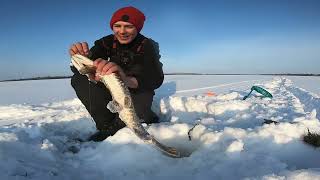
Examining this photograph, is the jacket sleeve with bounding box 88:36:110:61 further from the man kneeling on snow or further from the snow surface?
the snow surface

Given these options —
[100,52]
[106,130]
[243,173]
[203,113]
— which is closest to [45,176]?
[243,173]

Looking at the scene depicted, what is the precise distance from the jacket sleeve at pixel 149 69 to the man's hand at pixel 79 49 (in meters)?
0.77

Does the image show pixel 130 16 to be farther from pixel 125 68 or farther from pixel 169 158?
pixel 169 158

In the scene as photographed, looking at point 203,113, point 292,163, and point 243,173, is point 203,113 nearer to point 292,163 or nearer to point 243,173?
point 292,163

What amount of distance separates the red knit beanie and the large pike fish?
4.83 feet

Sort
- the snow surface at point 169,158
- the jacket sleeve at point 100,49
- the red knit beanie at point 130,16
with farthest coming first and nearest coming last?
the jacket sleeve at point 100,49 < the red knit beanie at point 130,16 < the snow surface at point 169,158

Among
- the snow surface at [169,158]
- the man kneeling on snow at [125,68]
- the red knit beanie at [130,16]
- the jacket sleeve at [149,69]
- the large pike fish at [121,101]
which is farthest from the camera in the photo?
the red knit beanie at [130,16]

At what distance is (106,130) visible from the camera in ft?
15.9

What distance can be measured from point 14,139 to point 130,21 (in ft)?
7.44

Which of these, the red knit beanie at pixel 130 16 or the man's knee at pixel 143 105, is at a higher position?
the red knit beanie at pixel 130 16

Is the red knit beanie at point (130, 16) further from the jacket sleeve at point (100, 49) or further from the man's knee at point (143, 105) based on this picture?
the man's knee at point (143, 105)

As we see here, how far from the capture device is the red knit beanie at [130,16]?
5.05 metres

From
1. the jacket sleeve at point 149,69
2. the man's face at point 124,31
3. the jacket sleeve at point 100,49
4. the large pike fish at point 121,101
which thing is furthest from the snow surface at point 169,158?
the man's face at point 124,31

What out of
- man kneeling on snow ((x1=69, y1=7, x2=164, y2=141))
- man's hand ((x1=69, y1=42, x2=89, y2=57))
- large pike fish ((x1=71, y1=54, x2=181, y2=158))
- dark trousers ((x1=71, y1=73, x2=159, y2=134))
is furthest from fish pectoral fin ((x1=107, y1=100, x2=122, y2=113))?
dark trousers ((x1=71, y1=73, x2=159, y2=134))
